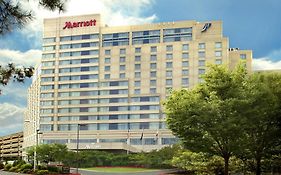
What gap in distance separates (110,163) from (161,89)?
39.4 meters

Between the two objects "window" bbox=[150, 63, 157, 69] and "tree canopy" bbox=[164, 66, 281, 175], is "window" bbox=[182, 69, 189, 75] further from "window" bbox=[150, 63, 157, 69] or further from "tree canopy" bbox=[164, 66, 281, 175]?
"tree canopy" bbox=[164, 66, 281, 175]

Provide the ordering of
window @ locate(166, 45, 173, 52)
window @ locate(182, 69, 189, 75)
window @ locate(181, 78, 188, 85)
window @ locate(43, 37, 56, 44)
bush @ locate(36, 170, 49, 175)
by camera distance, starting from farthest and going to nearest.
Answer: window @ locate(43, 37, 56, 44)
window @ locate(166, 45, 173, 52)
window @ locate(182, 69, 189, 75)
window @ locate(181, 78, 188, 85)
bush @ locate(36, 170, 49, 175)

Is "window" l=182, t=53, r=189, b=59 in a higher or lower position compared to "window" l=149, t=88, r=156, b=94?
higher

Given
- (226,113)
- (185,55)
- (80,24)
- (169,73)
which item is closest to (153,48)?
(169,73)

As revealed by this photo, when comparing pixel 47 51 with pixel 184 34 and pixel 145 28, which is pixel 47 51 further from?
pixel 184 34

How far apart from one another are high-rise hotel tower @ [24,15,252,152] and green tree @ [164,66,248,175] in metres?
95.1

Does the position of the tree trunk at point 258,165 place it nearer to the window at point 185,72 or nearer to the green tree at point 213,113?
the green tree at point 213,113

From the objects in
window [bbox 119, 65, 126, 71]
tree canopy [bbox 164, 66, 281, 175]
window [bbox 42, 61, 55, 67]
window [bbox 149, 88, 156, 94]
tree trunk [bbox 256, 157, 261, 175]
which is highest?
window [bbox 42, 61, 55, 67]

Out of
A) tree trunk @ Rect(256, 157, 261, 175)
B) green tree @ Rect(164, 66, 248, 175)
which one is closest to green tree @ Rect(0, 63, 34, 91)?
green tree @ Rect(164, 66, 248, 175)

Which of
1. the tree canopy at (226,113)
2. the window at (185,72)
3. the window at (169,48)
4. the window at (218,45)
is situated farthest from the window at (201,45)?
the tree canopy at (226,113)

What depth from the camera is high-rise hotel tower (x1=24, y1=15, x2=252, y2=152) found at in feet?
425

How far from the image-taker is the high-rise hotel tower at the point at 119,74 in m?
130

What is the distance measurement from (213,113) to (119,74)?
106m

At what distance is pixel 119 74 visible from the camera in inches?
5276
